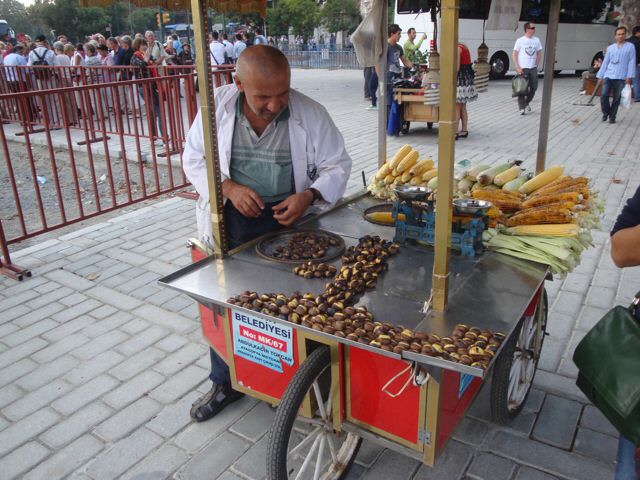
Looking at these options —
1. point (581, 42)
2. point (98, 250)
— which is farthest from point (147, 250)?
point (581, 42)

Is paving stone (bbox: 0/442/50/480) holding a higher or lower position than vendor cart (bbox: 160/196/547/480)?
lower

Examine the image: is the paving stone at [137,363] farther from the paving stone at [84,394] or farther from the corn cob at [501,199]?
the corn cob at [501,199]

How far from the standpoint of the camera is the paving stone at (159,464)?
2.49 metres

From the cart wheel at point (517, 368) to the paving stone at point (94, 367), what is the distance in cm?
234

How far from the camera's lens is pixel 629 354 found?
171cm

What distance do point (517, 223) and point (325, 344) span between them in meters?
1.34

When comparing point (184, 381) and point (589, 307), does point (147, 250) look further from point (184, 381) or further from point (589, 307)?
point (589, 307)

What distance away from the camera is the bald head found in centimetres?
244

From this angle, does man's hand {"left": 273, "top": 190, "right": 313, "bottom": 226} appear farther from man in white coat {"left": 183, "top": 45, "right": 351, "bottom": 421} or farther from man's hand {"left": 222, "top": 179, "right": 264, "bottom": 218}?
man's hand {"left": 222, "top": 179, "right": 264, "bottom": 218}

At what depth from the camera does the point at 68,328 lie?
3803mm

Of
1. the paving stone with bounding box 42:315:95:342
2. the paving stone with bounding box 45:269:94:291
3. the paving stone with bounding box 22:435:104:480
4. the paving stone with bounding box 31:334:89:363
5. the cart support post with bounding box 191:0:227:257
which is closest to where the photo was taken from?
the cart support post with bounding box 191:0:227:257

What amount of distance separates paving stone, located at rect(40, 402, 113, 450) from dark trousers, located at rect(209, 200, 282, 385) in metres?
0.67

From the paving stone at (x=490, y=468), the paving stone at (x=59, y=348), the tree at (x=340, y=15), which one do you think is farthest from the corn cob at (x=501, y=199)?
the tree at (x=340, y=15)

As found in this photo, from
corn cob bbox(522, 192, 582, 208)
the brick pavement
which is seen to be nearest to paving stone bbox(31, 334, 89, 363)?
the brick pavement
